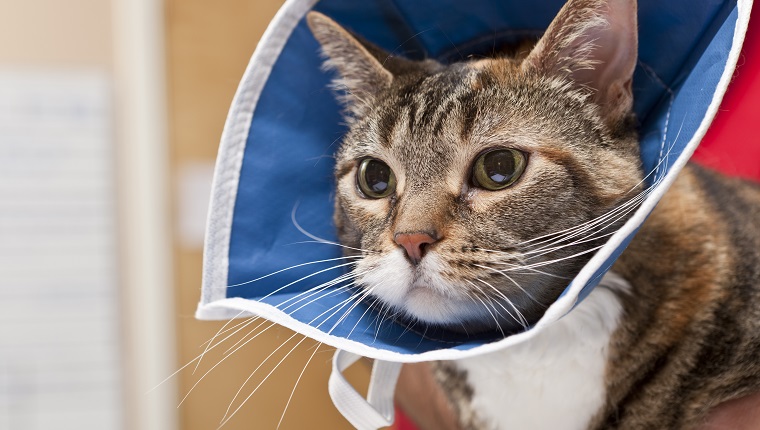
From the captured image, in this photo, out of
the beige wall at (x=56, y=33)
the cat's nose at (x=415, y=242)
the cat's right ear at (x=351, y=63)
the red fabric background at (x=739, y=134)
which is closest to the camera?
the cat's nose at (x=415, y=242)

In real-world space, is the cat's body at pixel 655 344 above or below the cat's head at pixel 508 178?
below

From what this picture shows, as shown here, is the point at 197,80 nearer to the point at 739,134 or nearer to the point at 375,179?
the point at 375,179

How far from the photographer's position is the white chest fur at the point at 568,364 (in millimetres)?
704

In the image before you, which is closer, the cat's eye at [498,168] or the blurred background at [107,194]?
the cat's eye at [498,168]

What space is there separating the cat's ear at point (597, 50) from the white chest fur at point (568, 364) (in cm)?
20

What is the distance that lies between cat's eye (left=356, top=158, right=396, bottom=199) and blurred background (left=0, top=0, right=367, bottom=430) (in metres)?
0.82

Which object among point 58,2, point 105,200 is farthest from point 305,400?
point 58,2

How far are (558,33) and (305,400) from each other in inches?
28.0

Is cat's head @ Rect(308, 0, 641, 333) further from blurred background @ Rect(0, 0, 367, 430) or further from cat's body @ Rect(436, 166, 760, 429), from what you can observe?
blurred background @ Rect(0, 0, 367, 430)

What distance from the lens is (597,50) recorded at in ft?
2.20

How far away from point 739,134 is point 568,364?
0.52 m

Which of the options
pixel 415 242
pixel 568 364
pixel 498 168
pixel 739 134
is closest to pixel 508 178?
pixel 498 168

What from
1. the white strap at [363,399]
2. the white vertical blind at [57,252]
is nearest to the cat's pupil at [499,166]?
the white strap at [363,399]

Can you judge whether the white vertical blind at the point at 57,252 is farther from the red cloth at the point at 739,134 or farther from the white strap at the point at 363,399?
the red cloth at the point at 739,134
